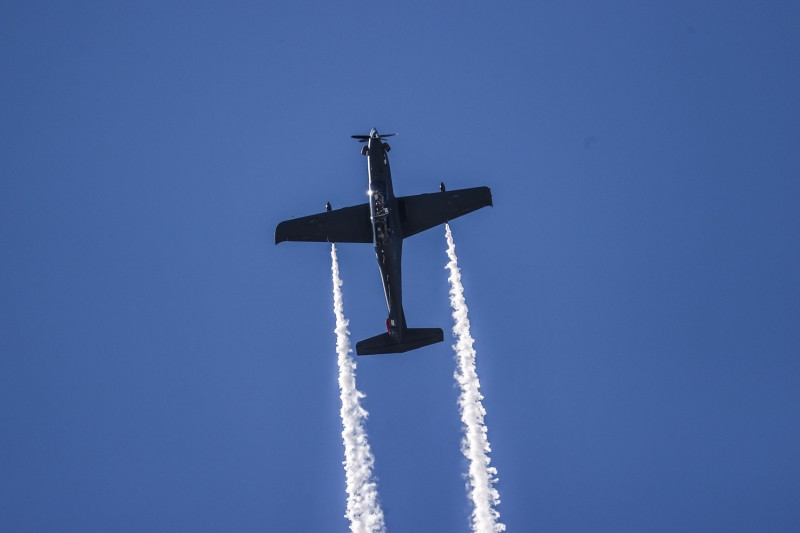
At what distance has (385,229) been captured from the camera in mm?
48156

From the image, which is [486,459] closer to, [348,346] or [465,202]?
[348,346]

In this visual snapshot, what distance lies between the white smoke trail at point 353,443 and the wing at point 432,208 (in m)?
5.56

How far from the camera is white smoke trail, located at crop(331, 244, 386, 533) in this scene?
48750 mm

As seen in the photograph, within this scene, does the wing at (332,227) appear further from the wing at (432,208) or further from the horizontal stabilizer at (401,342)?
the horizontal stabilizer at (401,342)

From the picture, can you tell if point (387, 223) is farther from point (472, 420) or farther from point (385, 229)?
point (472, 420)

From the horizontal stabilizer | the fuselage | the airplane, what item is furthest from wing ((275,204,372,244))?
the horizontal stabilizer

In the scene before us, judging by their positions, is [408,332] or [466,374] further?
[466,374]

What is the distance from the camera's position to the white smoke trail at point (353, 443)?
160 feet

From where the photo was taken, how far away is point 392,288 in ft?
161

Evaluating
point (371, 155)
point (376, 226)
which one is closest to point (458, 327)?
point (376, 226)

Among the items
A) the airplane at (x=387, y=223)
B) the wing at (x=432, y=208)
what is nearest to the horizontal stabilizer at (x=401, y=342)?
the airplane at (x=387, y=223)

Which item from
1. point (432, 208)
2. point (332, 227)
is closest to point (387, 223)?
point (432, 208)

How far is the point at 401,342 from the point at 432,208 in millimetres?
9560

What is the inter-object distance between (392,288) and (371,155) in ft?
28.0
